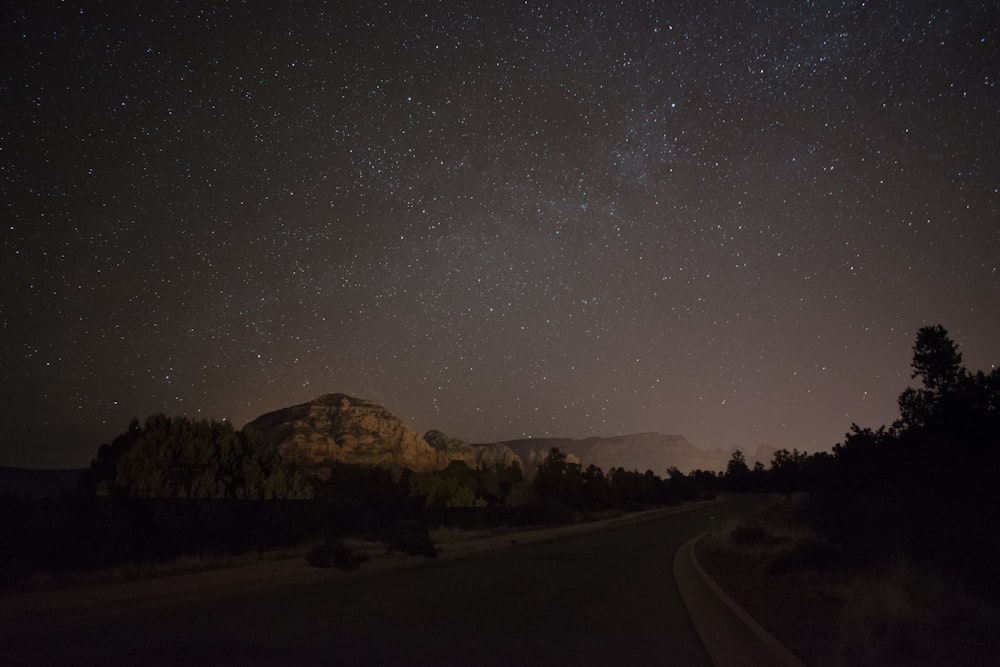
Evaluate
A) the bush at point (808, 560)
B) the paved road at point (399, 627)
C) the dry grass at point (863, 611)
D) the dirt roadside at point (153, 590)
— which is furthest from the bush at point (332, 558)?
the bush at point (808, 560)

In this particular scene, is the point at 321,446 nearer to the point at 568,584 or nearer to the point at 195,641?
the point at 568,584

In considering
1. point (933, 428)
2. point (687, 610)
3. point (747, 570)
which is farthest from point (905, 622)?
point (933, 428)

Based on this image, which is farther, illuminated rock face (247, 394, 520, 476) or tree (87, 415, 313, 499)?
illuminated rock face (247, 394, 520, 476)

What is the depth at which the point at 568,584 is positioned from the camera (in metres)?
20.5

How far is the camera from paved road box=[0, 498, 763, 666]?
10781 millimetres

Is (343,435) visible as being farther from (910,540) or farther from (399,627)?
(399,627)

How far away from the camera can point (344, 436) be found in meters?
97.6

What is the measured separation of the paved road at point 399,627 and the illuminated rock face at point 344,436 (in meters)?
64.1

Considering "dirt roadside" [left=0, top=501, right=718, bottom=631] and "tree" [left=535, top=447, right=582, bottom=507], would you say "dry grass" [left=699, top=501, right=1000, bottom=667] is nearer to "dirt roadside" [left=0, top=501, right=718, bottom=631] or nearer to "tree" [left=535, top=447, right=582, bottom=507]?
"dirt roadside" [left=0, top=501, right=718, bottom=631]

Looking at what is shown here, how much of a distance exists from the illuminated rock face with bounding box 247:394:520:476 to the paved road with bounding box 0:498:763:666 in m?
64.1

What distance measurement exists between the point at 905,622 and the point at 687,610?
4.66 m

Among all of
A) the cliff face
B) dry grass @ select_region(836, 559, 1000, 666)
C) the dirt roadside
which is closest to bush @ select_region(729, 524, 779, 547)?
the dirt roadside

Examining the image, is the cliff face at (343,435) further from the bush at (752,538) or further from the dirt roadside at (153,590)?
the dirt roadside at (153,590)

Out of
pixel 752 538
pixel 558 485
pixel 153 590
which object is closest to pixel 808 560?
pixel 752 538
